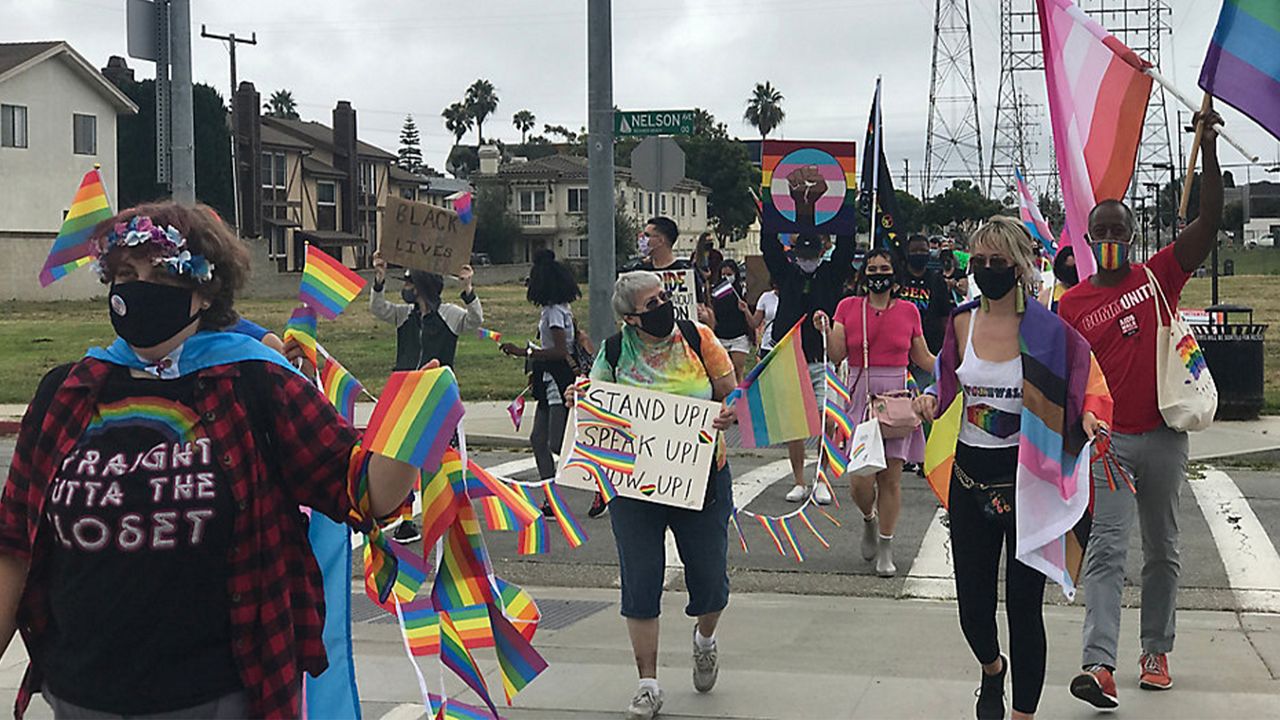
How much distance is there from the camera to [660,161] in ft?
51.4

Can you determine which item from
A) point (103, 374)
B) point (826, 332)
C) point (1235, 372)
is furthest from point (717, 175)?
point (103, 374)

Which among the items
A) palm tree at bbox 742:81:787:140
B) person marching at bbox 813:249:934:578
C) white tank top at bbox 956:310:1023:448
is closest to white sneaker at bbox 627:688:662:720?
white tank top at bbox 956:310:1023:448

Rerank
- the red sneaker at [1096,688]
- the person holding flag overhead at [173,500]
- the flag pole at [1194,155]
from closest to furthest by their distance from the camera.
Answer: the person holding flag overhead at [173,500] → the flag pole at [1194,155] → the red sneaker at [1096,688]

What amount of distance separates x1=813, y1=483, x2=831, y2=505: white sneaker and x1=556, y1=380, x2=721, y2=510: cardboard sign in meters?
4.79

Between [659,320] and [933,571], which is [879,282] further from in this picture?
[659,320]

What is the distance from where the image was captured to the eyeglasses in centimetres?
520

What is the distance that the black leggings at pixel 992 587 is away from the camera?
5.16 meters

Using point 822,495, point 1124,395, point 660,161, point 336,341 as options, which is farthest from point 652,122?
point 336,341

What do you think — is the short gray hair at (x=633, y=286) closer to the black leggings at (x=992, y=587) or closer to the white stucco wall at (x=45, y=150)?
the black leggings at (x=992, y=587)

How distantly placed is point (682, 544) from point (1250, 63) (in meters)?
2.89

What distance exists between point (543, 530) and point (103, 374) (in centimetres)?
263

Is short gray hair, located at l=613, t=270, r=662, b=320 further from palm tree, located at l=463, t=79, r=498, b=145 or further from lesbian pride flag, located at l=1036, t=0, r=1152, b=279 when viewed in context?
palm tree, located at l=463, t=79, r=498, b=145

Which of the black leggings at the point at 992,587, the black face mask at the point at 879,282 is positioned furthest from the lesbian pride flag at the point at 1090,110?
the black face mask at the point at 879,282

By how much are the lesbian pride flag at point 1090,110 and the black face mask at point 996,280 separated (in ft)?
3.64
